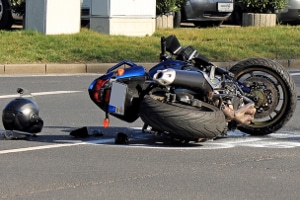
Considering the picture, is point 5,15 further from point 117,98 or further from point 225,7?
point 117,98

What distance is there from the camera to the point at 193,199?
20.9 feet

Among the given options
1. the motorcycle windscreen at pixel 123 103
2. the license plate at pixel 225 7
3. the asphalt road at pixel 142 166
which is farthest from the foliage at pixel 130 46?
the motorcycle windscreen at pixel 123 103

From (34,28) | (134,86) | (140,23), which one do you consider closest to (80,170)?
(134,86)

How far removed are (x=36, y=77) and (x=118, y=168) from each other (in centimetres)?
753

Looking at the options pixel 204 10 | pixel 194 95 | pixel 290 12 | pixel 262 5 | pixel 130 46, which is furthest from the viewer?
pixel 290 12

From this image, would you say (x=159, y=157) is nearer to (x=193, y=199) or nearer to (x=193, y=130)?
(x=193, y=130)

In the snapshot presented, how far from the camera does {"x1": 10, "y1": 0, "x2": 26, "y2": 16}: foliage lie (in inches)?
774

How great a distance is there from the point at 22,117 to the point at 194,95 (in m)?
1.66

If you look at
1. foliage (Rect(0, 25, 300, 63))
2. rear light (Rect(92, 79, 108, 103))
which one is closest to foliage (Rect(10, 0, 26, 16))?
foliage (Rect(0, 25, 300, 63))

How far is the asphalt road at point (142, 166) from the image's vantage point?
21.6 ft

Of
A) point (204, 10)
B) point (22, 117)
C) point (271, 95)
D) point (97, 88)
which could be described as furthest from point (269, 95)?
point (204, 10)

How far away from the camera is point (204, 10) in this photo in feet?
74.9

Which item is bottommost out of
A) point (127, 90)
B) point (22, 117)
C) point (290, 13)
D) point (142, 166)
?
point (142, 166)

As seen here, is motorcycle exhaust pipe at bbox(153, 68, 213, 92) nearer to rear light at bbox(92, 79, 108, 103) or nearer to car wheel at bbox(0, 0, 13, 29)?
rear light at bbox(92, 79, 108, 103)
